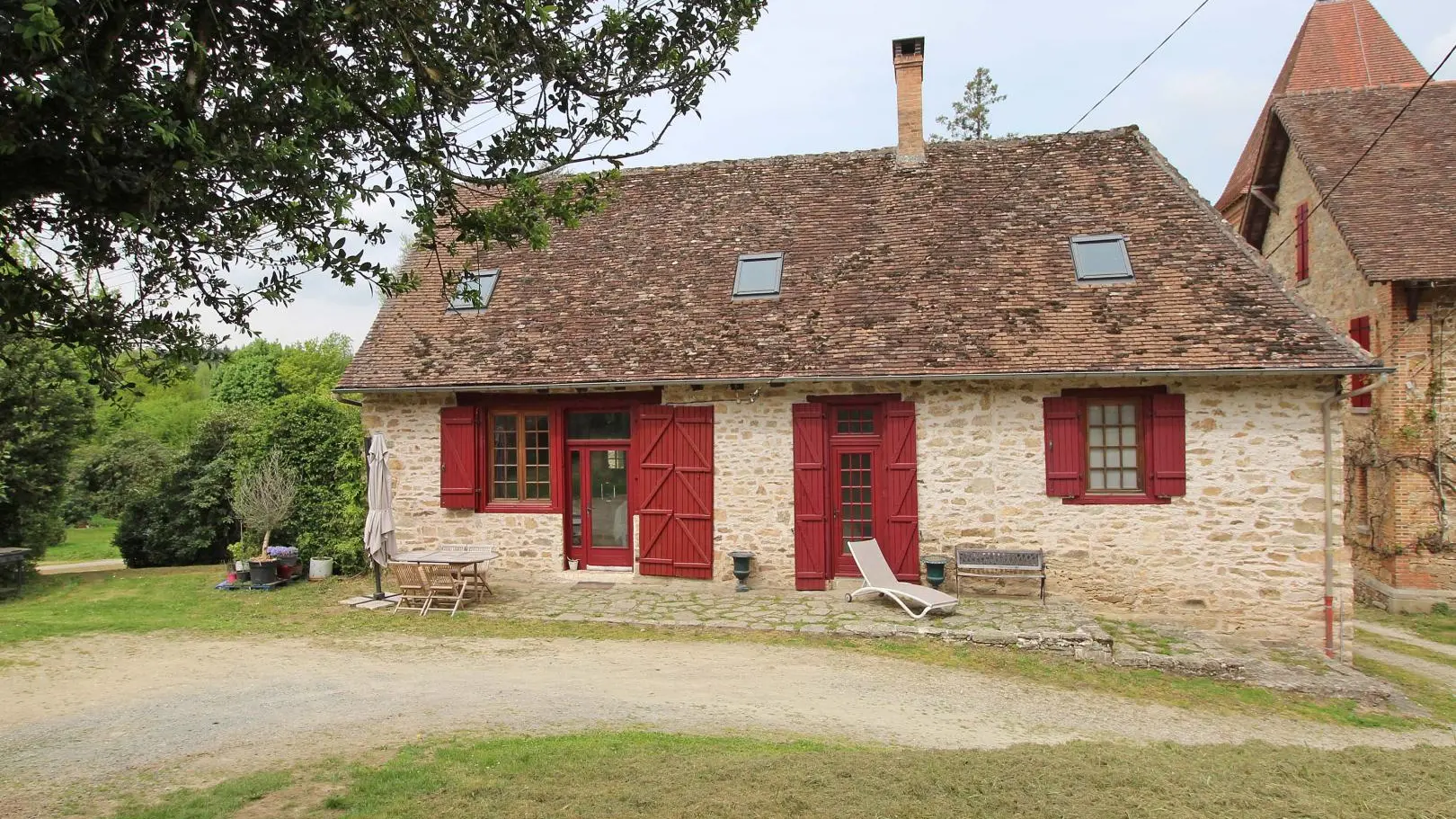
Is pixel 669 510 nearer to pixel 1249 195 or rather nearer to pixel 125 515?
pixel 125 515

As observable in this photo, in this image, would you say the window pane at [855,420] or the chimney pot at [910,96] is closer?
the window pane at [855,420]

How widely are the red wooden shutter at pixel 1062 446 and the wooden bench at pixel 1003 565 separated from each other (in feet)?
2.85

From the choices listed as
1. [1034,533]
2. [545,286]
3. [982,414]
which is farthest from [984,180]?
[545,286]

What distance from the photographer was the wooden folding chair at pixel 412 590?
11.0 meters

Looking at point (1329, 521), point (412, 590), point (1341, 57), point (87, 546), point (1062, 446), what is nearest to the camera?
point (1329, 521)

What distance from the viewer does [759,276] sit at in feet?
42.1

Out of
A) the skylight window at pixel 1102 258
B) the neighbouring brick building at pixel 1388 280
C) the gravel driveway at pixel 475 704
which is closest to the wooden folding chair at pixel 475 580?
the gravel driveway at pixel 475 704

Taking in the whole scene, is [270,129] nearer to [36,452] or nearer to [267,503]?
[267,503]

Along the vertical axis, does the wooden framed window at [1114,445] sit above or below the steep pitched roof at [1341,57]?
below

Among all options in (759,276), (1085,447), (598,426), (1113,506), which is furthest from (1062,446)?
(598,426)

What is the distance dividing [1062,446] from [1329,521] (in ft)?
10.1

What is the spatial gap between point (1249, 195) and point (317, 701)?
1897 cm

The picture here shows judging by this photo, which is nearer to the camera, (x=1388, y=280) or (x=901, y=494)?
(x=901, y=494)

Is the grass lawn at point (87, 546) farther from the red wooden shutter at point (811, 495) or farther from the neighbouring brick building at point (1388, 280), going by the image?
the neighbouring brick building at point (1388, 280)
